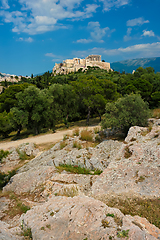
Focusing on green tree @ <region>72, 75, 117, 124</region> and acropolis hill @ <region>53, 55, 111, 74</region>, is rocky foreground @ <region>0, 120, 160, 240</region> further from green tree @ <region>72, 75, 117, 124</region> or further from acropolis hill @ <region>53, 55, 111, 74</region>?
acropolis hill @ <region>53, 55, 111, 74</region>

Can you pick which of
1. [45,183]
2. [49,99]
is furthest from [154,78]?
[45,183]

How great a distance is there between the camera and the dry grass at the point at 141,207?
4699mm

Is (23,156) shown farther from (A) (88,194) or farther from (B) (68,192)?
(A) (88,194)

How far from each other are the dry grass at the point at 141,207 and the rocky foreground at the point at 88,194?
9.1 inches

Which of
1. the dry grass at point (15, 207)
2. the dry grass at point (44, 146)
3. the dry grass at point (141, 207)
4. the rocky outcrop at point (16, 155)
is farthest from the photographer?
the dry grass at point (44, 146)

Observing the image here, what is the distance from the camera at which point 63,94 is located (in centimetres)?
2886

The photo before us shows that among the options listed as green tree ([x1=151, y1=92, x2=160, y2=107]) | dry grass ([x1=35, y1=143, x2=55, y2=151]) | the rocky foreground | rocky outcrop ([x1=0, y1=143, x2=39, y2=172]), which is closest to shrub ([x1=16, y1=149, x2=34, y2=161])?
rocky outcrop ([x1=0, y1=143, x2=39, y2=172])

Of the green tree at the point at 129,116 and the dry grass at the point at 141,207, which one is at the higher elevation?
the green tree at the point at 129,116

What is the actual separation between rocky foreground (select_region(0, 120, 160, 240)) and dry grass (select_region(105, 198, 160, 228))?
0.23 m

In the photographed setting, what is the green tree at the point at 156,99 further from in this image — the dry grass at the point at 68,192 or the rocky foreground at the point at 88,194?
the dry grass at the point at 68,192

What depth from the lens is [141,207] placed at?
17.1 feet

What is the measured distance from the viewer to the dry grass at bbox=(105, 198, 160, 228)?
15.4 feet

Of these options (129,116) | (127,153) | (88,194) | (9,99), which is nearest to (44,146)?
(129,116)

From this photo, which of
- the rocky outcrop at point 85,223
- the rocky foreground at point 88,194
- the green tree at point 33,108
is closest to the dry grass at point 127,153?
the rocky foreground at point 88,194
